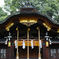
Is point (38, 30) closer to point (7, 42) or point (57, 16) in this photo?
point (7, 42)

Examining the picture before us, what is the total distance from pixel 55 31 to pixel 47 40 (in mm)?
796

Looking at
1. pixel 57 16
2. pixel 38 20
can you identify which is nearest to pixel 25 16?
pixel 38 20

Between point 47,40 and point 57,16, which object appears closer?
point 47,40

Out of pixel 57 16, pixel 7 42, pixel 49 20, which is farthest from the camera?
pixel 57 16

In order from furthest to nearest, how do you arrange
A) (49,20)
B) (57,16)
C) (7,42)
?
(57,16) → (7,42) → (49,20)

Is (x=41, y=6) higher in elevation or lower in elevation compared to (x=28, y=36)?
higher

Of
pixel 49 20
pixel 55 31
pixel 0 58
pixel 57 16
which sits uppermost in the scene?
pixel 57 16

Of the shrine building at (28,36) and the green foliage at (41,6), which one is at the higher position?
the green foliage at (41,6)

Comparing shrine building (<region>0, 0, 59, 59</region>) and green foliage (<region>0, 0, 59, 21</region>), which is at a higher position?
green foliage (<region>0, 0, 59, 21</region>)

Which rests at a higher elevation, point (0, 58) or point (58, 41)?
point (58, 41)

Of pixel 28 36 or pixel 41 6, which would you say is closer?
pixel 28 36

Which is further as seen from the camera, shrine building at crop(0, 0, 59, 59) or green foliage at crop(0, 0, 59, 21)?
green foliage at crop(0, 0, 59, 21)

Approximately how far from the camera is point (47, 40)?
9141mm

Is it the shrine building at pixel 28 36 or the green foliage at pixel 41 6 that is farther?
the green foliage at pixel 41 6
